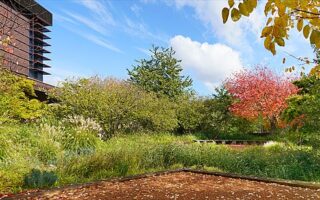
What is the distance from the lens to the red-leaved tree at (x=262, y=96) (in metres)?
20.0

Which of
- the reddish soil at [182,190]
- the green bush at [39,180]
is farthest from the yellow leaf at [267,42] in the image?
the green bush at [39,180]

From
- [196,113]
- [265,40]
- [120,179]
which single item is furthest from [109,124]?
[265,40]

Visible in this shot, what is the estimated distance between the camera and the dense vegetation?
291 inches

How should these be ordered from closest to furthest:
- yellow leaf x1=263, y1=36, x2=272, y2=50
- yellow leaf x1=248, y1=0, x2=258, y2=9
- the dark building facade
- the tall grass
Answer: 1. yellow leaf x1=248, y1=0, x2=258, y2=9
2. yellow leaf x1=263, y1=36, x2=272, y2=50
3. the dark building facade
4. the tall grass

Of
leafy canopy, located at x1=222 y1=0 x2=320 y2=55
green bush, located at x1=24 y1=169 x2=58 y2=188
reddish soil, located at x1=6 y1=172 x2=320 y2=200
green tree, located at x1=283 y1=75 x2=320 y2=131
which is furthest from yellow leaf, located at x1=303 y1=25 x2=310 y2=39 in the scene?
green tree, located at x1=283 y1=75 x2=320 y2=131

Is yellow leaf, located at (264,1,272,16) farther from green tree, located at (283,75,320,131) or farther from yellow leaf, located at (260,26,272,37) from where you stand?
green tree, located at (283,75,320,131)

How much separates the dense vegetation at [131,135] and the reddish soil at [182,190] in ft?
2.87

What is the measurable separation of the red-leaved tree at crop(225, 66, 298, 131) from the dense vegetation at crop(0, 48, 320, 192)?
170 mm

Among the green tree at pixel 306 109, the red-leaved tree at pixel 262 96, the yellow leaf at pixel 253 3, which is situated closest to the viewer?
the yellow leaf at pixel 253 3

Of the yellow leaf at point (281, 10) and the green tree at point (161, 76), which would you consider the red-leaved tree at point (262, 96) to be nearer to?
the green tree at point (161, 76)

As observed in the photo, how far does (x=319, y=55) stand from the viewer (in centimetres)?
1174

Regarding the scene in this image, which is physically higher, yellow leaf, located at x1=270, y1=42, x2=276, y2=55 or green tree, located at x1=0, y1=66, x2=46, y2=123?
green tree, located at x1=0, y1=66, x2=46, y2=123

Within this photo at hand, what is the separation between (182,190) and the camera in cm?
549

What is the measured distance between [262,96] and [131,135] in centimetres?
883
